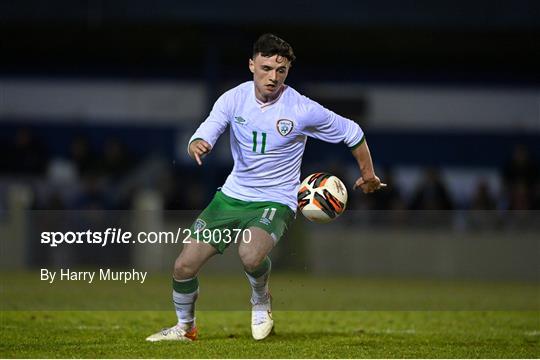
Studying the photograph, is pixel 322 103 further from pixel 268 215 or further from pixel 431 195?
pixel 268 215

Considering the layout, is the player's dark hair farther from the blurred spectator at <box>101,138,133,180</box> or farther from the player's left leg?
the blurred spectator at <box>101,138,133,180</box>

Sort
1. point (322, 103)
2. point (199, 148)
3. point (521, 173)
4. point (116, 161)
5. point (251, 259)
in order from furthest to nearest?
1. point (322, 103)
2. point (116, 161)
3. point (521, 173)
4. point (251, 259)
5. point (199, 148)

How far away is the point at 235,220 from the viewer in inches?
376

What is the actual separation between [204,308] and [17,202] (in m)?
8.15

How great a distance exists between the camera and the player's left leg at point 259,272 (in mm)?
9312

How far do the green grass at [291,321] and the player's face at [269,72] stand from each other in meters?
2.10

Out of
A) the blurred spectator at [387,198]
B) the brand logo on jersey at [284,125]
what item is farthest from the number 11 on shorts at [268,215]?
the blurred spectator at [387,198]

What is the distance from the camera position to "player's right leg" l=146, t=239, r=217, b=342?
9.30m

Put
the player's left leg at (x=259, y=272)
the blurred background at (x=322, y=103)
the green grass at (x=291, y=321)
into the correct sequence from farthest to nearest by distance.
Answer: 1. the blurred background at (x=322, y=103)
2. the player's left leg at (x=259, y=272)
3. the green grass at (x=291, y=321)

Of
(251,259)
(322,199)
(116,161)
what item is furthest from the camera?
(116,161)

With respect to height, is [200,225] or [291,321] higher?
[200,225]

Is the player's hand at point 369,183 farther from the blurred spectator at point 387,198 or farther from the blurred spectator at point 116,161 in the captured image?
the blurred spectator at point 116,161

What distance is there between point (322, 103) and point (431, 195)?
3.36m

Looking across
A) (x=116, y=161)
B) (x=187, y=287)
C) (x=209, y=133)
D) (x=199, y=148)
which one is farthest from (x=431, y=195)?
(x=199, y=148)
